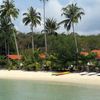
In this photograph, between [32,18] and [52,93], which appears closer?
[52,93]

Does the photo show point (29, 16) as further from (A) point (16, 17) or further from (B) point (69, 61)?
(B) point (69, 61)

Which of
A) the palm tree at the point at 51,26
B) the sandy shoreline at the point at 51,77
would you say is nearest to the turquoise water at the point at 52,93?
the sandy shoreline at the point at 51,77

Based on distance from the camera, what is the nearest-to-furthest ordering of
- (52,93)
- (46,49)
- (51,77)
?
(52,93), (51,77), (46,49)

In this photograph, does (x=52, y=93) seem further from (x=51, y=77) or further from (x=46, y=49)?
(x=46, y=49)

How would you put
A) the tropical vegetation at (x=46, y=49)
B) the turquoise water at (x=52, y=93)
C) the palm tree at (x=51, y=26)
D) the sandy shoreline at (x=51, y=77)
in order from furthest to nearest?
1. the palm tree at (x=51, y=26)
2. the tropical vegetation at (x=46, y=49)
3. the sandy shoreline at (x=51, y=77)
4. the turquoise water at (x=52, y=93)

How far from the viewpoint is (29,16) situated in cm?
7544

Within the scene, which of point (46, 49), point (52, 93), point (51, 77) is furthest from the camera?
point (46, 49)

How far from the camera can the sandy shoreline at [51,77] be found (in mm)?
46756

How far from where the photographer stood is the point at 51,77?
2066 inches

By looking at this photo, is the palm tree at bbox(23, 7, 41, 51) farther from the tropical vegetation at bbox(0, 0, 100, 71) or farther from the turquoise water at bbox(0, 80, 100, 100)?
the turquoise water at bbox(0, 80, 100, 100)

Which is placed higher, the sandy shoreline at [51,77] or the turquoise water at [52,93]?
the sandy shoreline at [51,77]

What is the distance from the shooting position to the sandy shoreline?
1841 inches

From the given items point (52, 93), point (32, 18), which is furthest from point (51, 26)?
point (52, 93)

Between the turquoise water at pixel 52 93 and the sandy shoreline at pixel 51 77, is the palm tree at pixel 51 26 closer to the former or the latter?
the sandy shoreline at pixel 51 77
